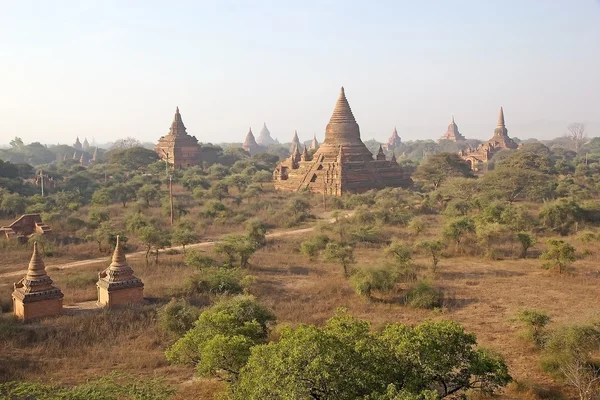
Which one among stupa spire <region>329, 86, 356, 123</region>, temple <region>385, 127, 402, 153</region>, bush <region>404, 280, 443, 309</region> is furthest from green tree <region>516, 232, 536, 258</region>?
temple <region>385, 127, 402, 153</region>

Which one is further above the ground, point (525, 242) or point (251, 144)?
point (251, 144)

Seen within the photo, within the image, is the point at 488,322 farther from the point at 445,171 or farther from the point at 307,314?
the point at 445,171

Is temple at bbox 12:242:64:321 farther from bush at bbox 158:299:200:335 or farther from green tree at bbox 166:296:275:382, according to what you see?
green tree at bbox 166:296:275:382

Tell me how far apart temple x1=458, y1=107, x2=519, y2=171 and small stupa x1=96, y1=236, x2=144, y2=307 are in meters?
65.2

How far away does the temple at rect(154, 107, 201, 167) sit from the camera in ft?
221

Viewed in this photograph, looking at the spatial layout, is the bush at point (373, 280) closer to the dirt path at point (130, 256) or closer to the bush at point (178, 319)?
the bush at point (178, 319)

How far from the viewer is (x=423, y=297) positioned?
16484mm

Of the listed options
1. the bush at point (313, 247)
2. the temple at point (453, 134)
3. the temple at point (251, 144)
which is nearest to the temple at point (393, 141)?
the temple at point (453, 134)

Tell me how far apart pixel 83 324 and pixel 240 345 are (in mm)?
6888

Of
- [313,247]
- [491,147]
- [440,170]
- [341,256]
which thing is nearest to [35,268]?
[341,256]

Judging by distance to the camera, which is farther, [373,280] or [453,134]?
[453,134]

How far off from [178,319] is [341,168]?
108 feet

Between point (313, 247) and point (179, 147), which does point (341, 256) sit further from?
point (179, 147)

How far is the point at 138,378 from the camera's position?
36.4ft
